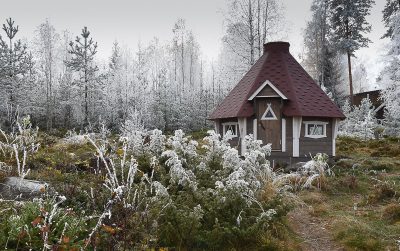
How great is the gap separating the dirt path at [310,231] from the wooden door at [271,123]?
5.37 m

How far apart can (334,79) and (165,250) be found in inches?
1169

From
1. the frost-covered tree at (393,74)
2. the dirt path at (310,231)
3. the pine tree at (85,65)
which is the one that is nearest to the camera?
the dirt path at (310,231)

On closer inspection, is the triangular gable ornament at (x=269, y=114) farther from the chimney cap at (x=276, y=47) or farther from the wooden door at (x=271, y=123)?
the chimney cap at (x=276, y=47)

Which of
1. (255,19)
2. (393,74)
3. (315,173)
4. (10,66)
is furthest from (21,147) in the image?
(10,66)

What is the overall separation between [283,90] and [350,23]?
63.5 feet

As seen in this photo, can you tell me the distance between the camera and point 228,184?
17.8 ft

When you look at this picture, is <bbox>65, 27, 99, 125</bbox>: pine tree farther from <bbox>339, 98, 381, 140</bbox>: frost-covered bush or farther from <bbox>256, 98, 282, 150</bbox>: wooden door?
<bbox>339, 98, 381, 140</bbox>: frost-covered bush

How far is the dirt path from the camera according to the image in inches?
227

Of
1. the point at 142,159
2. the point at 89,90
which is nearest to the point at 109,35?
the point at 89,90

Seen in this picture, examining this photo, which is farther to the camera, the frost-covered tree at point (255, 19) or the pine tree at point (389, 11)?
the pine tree at point (389, 11)

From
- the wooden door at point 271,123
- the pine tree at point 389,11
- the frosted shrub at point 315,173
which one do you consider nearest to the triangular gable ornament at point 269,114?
the wooden door at point 271,123

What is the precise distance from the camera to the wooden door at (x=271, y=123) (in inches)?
506

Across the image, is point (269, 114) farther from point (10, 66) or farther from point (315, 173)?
point (10, 66)

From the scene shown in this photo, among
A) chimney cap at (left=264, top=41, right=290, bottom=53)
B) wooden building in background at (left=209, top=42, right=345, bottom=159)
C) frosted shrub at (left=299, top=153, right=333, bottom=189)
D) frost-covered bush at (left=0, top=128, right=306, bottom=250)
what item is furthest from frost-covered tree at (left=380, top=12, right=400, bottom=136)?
frost-covered bush at (left=0, top=128, right=306, bottom=250)
